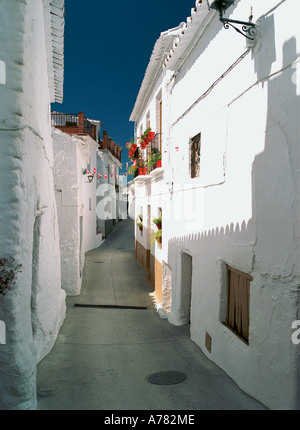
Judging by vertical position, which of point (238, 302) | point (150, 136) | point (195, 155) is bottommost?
point (238, 302)

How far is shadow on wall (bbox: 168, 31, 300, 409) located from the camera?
4168mm

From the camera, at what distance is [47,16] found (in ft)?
21.4

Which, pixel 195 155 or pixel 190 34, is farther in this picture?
pixel 195 155

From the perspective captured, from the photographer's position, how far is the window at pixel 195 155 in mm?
8055

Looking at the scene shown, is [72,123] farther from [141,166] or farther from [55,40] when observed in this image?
[55,40]

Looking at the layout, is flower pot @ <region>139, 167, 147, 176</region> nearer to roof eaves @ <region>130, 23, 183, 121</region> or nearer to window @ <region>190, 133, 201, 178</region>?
roof eaves @ <region>130, 23, 183, 121</region>

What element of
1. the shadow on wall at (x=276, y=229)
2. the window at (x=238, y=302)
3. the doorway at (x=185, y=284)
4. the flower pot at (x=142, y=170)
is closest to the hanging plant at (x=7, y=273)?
the shadow on wall at (x=276, y=229)

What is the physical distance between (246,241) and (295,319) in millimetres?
1454

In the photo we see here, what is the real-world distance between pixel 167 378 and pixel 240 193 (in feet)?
10.8

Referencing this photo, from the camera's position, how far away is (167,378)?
20.5 ft

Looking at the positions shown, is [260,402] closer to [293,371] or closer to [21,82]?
[293,371]

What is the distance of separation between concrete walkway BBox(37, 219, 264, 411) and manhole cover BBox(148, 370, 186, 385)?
99 mm
